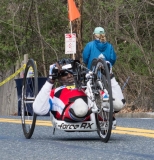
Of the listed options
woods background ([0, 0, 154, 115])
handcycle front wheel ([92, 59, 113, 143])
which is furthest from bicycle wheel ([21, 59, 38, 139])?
woods background ([0, 0, 154, 115])

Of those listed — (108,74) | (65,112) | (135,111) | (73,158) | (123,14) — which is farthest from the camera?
(123,14)

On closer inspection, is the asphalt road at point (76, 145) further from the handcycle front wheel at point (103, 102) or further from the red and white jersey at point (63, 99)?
the red and white jersey at point (63, 99)

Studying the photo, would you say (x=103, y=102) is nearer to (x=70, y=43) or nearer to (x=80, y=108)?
(x=80, y=108)

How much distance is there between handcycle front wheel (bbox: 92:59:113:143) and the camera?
939 centimetres

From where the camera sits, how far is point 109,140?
10164 millimetres

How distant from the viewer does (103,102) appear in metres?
9.59

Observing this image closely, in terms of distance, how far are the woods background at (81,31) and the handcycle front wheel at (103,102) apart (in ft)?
43.8

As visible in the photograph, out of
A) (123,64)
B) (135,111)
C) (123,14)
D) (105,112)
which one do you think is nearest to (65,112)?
(105,112)

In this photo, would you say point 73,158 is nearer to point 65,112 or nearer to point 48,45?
point 65,112

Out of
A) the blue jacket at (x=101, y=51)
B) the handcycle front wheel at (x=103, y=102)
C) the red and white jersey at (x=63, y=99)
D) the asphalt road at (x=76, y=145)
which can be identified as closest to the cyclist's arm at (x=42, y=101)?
the red and white jersey at (x=63, y=99)

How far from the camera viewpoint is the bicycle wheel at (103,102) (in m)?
9.40

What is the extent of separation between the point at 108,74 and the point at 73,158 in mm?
1605

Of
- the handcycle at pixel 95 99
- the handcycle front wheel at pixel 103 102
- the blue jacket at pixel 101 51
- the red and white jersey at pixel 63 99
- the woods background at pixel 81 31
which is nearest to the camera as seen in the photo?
the handcycle front wheel at pixel 103 102

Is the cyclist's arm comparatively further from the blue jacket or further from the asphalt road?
the blue jacket
